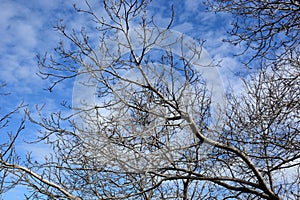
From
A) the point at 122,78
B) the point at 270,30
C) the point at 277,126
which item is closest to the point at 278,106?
the point at 277,126

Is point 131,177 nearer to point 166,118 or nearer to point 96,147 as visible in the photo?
point 96,147

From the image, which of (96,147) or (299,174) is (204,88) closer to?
(96,147)

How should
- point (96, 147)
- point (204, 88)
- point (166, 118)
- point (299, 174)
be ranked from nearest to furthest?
point (166, 118) → point (96, 147) → point (204, 88) → point (299, 174)

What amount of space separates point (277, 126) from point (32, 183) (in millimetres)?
5267

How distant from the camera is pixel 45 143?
7941 mm

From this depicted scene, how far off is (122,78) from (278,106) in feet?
9.61

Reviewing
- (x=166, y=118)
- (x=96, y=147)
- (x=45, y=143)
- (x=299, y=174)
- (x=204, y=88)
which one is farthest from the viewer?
(x=45, y=143)


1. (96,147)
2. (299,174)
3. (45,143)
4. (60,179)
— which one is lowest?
(299,174)

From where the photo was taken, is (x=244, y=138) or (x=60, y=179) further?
(x=60, y=179)

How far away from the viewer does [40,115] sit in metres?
7.71

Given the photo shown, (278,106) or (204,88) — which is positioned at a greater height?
(204,88)

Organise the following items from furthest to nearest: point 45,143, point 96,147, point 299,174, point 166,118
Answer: point 45,143
point 299,174
point 96,147
point 166,118

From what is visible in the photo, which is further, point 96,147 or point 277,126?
point 277,126

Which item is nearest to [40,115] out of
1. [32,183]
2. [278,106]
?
[32,183]
